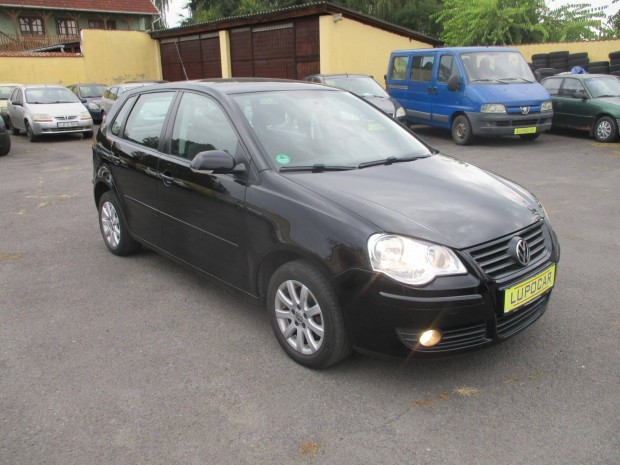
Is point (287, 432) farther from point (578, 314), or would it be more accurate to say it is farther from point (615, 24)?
point (615, 24)

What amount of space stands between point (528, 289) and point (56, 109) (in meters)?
15.3

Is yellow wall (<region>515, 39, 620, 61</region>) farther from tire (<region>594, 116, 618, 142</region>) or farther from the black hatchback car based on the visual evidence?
the black hatchback car

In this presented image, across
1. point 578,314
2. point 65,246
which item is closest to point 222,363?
point 578,314

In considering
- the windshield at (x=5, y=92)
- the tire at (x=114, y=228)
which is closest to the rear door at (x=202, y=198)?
the tire at (x=114, y=228)

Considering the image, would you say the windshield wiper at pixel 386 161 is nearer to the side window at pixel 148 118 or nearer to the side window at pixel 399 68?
the side window at pixel 148 118

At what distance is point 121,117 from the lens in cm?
518

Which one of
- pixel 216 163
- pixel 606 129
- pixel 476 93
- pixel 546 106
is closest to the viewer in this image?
pixel 216 163

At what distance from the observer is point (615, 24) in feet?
113

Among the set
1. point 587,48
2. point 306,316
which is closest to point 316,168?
point 306,316

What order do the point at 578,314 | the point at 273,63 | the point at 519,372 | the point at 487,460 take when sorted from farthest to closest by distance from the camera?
the point at 273,63, the point at 578,314, the point at 519,372, the point at 487,460

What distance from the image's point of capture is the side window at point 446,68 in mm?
12391

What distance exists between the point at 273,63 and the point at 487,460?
19.9m

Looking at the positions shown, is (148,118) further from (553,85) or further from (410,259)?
(553,85)

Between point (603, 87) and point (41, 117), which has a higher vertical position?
point (603, 87)
